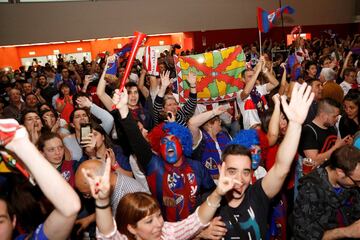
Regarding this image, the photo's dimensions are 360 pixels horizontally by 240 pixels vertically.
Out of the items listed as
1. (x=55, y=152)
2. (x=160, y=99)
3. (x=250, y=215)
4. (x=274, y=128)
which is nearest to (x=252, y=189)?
(x=250, y=215)

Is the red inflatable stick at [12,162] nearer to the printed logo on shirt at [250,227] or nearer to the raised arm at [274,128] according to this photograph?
the printed logo on shirt at [250,227]

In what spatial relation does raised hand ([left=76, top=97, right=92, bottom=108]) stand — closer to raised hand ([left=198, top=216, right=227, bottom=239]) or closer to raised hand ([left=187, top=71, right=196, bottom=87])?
raised hand ([left=187, top=71, right=196, bottom=87])

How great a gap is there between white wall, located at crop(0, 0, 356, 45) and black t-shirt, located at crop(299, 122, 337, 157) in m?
13.7

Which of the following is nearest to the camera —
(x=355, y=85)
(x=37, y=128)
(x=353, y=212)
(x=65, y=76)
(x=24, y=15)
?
(x=353, y=212)

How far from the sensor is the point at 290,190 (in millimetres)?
3721

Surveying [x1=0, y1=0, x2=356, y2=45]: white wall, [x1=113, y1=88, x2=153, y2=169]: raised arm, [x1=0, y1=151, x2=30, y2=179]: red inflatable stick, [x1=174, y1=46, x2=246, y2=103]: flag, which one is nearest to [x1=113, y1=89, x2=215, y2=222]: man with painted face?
[x1=113, y1=88, x2=153, y2=169]: raised arm

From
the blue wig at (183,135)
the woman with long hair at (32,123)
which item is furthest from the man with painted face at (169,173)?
the woman with long hair at (32,123)

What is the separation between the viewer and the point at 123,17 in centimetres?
1616

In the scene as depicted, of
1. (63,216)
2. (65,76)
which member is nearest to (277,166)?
(63,216)

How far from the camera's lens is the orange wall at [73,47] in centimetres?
1542

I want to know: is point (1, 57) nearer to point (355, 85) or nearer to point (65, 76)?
point (65, 76)

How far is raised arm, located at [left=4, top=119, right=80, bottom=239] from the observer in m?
1.57

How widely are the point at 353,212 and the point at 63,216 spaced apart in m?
2.13

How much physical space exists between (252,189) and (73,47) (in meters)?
15.4
